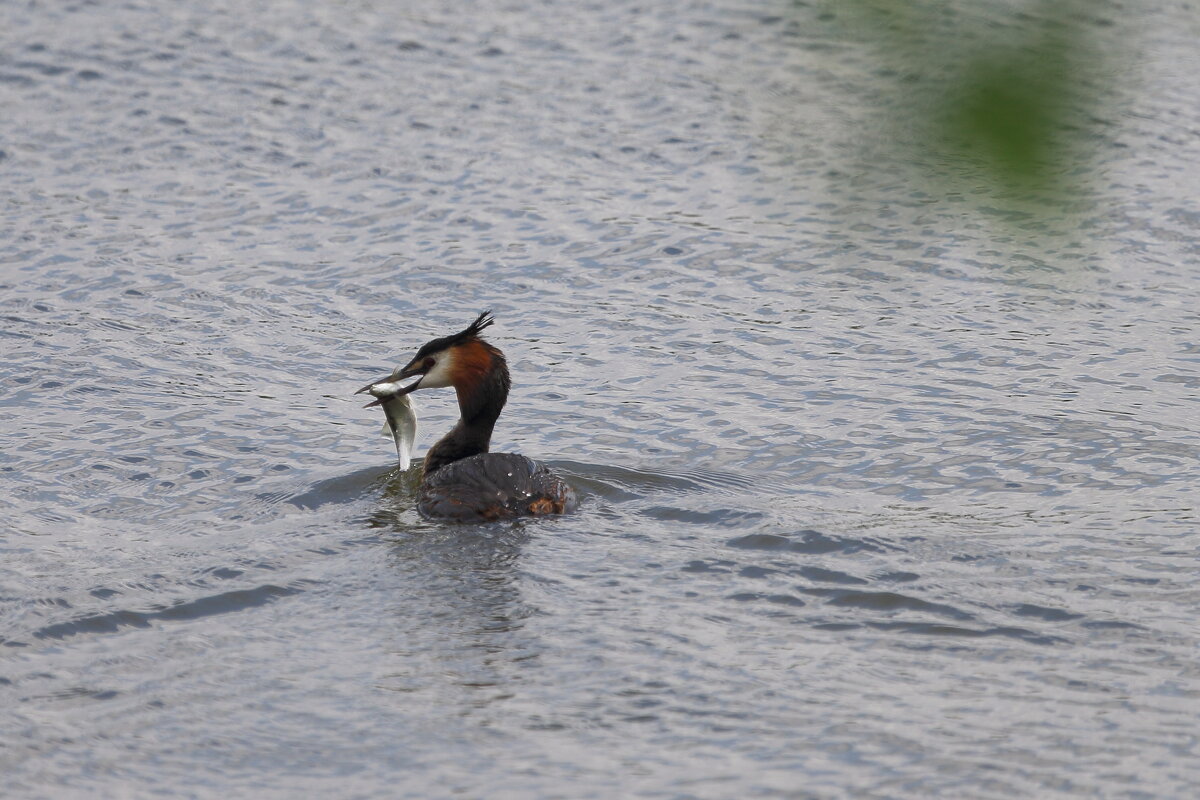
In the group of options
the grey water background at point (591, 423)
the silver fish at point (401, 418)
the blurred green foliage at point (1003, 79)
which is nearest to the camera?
the blurred green foliage at point (1003, 79)

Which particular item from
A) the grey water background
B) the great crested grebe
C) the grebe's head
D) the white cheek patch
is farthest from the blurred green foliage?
the white cheek patch

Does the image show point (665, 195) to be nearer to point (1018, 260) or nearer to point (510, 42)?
point (1018, 260)

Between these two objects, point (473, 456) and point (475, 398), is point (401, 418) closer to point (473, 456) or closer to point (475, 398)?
point (475, 398)

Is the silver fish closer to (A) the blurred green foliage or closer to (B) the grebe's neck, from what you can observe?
(B) the grebe's neck

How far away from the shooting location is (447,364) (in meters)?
9.44

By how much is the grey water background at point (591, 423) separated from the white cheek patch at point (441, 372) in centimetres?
66

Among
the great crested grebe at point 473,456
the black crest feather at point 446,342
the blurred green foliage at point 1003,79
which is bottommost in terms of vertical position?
the great crested grebe at point 473,456

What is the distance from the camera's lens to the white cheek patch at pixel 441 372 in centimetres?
944

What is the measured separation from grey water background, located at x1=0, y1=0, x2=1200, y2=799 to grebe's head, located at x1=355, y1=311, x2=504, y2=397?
57 centimetres

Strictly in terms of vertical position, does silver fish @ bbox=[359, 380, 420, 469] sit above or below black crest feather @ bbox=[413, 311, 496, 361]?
below

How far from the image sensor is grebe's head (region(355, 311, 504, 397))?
930cm

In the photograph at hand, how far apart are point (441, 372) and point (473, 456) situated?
717 millimetres

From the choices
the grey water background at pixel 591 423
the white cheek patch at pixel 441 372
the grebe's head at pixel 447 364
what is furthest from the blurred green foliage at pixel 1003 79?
the white cheek patch at pixel 441 372

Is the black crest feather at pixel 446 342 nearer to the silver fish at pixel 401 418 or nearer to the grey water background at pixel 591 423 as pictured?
the silver fish at pixel 401 418
